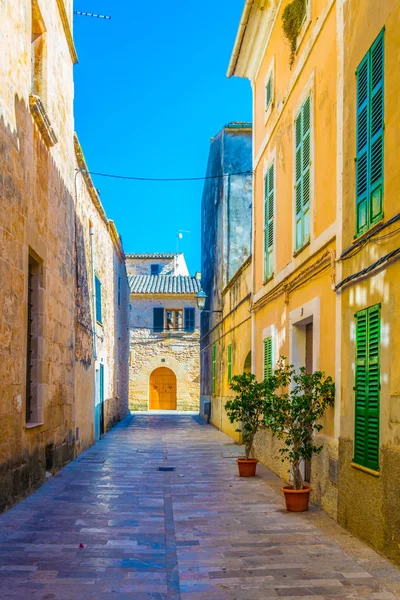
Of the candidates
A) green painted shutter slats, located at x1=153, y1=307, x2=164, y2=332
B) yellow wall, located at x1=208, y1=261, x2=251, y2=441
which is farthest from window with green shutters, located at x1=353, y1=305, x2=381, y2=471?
green painted shutter slats, located at x1=153, y1=307, x2=164, y2=332

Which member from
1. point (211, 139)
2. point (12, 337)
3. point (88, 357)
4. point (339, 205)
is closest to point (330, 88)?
point (339, 205)

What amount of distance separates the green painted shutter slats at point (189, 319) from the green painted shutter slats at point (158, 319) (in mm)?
1481

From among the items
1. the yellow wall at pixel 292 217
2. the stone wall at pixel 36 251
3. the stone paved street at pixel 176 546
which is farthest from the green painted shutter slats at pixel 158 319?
the stone paved street at pixel 176 546

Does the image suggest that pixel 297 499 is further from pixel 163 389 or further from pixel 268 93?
pixel 163 389

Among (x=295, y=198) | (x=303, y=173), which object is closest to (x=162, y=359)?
(x=295, y=198)

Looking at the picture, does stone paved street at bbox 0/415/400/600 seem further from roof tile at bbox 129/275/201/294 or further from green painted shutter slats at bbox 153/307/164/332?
roof tile at bbox 129/275/201/294

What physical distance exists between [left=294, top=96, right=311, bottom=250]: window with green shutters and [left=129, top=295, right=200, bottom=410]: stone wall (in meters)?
29.9

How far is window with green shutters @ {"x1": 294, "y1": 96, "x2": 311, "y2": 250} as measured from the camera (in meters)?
9.32

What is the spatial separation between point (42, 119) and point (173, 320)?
3176cm

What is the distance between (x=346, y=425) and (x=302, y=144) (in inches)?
174

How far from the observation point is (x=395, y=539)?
5457 millimetres

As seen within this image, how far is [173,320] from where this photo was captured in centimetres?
4103

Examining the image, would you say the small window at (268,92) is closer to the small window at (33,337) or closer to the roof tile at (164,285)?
the small window at (33,337)

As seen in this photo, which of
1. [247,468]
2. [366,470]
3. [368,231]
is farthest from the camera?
[247,468]
